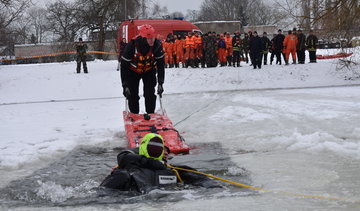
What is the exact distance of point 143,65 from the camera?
909 centimetres

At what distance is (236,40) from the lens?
67.4 ft

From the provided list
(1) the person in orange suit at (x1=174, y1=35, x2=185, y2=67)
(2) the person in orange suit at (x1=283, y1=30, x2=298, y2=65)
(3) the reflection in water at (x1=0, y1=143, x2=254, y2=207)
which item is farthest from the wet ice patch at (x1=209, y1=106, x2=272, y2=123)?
(1) the person in orange suit at (x1=174, y1=35, x2=185, y2=67)

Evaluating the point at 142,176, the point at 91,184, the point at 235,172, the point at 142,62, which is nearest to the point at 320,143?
the point at 235,172

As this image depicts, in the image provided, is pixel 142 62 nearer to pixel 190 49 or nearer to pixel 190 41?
pixel 190 41

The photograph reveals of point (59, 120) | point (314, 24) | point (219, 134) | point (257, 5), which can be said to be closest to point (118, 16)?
point (314, 24)

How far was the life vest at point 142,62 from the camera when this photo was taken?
8984mm

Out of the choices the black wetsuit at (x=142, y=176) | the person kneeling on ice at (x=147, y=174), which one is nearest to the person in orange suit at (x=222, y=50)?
the person kneeling on ice at (x=147, y=174)

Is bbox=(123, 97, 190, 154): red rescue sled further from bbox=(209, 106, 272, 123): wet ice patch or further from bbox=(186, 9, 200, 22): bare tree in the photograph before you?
bbox=(186, 9, 200, 22): bare tree

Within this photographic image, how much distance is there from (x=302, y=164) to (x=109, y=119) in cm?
603

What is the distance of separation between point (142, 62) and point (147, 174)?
370 cm

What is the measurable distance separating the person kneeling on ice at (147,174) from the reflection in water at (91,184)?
98 mm

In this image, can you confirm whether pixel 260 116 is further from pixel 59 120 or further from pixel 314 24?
pixel 314 24

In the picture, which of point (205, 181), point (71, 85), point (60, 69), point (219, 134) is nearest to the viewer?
point (205, 181)

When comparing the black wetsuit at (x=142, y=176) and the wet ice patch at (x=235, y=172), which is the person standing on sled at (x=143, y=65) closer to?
the wet ice patch at (x=235, y=172)
